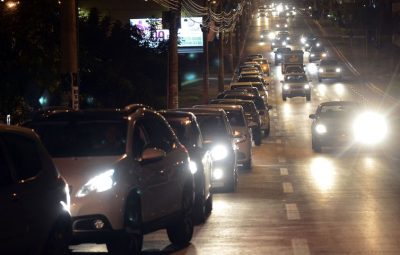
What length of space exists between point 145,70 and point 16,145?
4846cm

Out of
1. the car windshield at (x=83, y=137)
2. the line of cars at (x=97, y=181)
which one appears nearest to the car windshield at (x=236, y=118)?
the line of cars at (x=97, y=181)

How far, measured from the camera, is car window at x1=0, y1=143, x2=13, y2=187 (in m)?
8.71

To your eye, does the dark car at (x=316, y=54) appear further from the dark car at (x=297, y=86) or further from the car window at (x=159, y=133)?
the car window at (x=159, y=133)

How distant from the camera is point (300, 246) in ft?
43.3

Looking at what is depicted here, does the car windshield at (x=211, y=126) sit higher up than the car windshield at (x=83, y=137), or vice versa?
the car windshield at (x=83, y=137)

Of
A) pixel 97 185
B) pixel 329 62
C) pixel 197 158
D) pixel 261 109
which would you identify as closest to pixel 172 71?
pixel 261 109

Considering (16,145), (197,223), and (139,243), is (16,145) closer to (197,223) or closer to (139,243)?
(139,243)

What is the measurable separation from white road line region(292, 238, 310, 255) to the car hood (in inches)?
104

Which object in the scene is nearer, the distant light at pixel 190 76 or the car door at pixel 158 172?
the car door at pixel 158 172

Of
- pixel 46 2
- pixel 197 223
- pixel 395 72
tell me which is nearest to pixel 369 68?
pixel 395 72

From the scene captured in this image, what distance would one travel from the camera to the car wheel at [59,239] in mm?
9594

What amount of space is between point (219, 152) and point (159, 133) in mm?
7173

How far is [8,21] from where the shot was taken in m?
21.9

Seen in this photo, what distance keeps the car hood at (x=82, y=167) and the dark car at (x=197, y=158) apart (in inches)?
136
